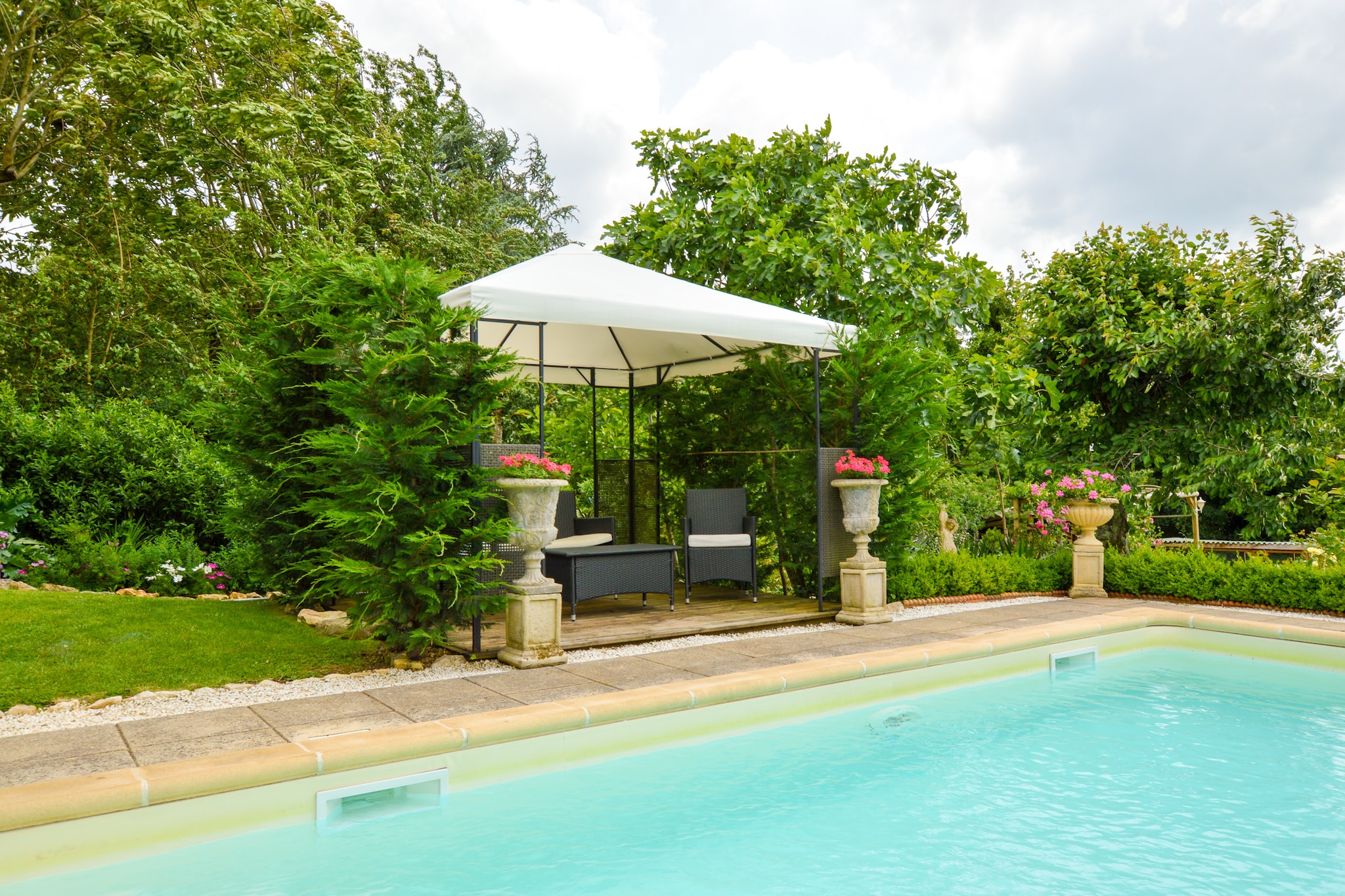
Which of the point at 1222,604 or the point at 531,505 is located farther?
the point at 1222,604

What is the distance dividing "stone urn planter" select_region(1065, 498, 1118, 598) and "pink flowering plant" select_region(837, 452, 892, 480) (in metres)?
2.83

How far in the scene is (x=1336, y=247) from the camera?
7.95m

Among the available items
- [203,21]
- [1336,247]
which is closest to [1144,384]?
[1336,247]

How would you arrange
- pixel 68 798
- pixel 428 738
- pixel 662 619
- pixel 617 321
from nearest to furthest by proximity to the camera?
pixel 68 798 < pixel 428 738 < pixel 617 321 < pixel 662 619

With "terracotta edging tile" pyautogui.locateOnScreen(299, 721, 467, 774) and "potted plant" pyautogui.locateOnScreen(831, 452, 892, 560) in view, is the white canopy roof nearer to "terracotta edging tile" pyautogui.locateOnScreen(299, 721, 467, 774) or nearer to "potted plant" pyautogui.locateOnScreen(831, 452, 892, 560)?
"potted plant" pyautogui.locateOnScreen(831, 452, 892, 560)

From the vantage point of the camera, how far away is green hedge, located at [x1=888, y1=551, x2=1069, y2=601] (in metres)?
7.77

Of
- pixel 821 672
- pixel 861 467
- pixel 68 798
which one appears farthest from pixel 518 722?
pixel 861 467

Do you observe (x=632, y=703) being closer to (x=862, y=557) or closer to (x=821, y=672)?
(x=821, y=672)

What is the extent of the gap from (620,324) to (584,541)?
7.99 ft

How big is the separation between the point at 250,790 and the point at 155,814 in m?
0.31

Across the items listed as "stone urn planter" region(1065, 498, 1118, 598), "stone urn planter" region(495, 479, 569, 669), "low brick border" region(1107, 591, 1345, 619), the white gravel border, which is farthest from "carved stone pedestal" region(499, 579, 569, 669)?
"low brick border" region(1107, 591, 1345, 619)

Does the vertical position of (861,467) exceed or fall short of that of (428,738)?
it exceeds it

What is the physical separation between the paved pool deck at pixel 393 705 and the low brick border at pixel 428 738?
0.51 feet

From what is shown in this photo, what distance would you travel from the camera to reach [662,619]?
6512 millimetres
